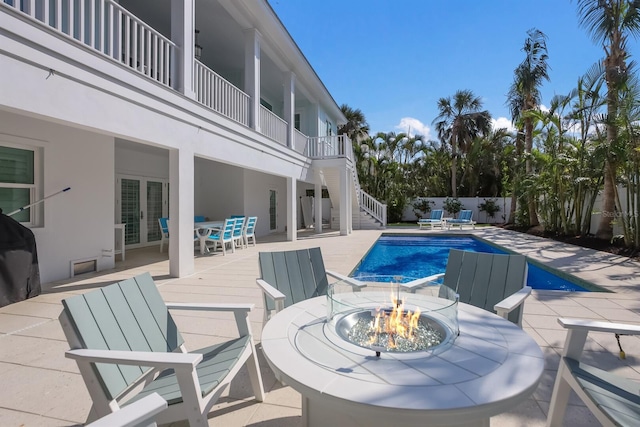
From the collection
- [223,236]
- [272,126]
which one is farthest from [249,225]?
[272,126]

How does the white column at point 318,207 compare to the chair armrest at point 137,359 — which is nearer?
the chair armrest at point 137,359

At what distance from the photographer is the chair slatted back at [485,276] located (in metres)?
2.88

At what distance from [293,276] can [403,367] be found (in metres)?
1.98

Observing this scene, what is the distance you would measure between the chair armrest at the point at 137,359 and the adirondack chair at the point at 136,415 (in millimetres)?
327

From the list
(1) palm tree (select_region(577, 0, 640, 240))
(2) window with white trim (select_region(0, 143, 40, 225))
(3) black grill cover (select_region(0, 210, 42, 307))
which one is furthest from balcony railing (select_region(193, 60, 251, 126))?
(1) palm tree (select_region(577, 0, 640, 240))

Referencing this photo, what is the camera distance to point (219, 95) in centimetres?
721

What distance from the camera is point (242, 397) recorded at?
2.20m

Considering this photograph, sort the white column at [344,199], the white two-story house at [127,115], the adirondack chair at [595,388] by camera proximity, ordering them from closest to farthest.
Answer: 1. the adirondack chair at [595,388]
2. the white two-story house at [127,115]
3. the white column at [344,199]

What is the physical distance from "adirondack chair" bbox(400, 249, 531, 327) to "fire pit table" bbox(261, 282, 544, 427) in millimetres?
828

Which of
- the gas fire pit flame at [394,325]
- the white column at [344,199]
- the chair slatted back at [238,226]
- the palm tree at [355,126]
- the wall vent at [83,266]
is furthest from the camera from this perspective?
the palm tree at [355,126]

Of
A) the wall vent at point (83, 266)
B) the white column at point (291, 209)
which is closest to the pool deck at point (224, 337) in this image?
the wall vent at point (83, 266)

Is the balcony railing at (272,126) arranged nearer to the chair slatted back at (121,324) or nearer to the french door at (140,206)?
the french door at (140,206)

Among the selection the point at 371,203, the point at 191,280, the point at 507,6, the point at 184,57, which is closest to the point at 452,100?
the point at 371,203

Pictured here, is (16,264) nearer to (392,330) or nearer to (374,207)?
(392,330)
